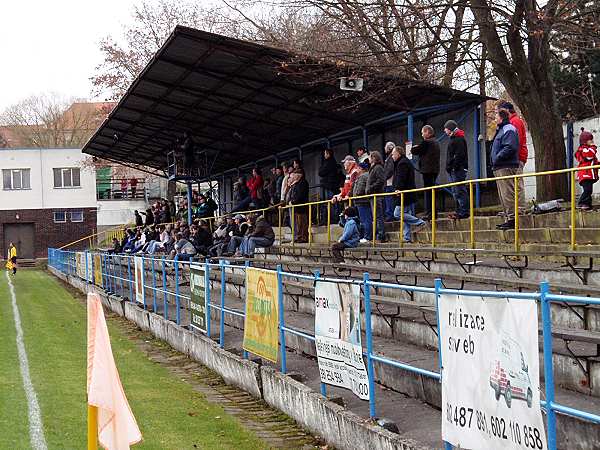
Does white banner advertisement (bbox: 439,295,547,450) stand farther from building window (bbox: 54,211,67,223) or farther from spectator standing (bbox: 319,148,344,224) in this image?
building window (bbox: 54,211,67,223)

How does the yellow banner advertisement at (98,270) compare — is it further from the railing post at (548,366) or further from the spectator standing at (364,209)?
the railing post at (548,366)

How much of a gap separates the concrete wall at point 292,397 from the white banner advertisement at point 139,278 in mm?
3916

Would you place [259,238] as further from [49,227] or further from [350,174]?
[49,227]

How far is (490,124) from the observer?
40.8 metres

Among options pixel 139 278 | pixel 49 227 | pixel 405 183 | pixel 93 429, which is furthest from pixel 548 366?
pixel 49 227

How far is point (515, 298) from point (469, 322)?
619 mm

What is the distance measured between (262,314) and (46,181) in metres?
62.4

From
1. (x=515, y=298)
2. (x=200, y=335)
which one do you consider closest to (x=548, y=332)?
(x=515, y=298)

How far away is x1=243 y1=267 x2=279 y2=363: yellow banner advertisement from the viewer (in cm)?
1060

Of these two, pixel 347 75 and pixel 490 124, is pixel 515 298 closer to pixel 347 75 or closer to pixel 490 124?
pixel 347 75

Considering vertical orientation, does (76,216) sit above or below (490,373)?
above

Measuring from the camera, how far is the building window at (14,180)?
69.8 m

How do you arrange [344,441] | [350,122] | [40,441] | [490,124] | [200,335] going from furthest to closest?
[490,124]
[350,122]
[200,335]
[40,441]
[344,441]

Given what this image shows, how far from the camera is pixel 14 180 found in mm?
70000
